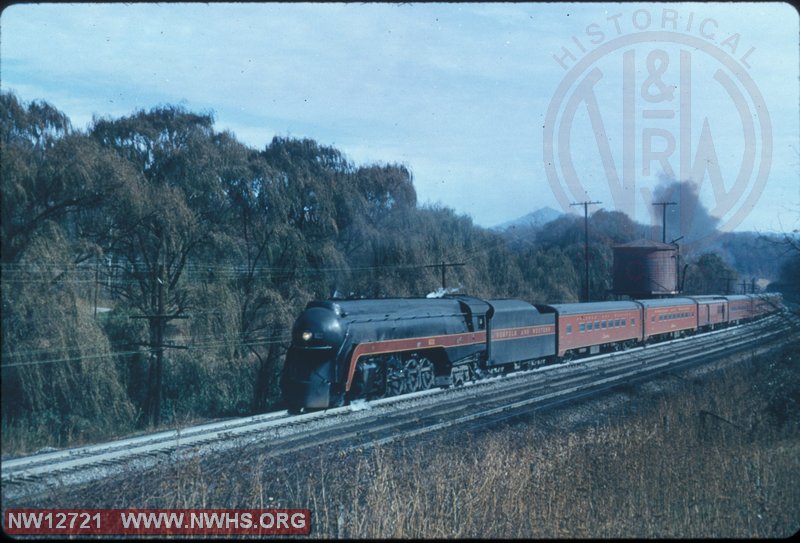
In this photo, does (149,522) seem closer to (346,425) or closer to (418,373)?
(346,425)

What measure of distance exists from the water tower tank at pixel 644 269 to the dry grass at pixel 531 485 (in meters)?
27.1

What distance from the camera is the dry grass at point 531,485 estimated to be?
7.89 metres

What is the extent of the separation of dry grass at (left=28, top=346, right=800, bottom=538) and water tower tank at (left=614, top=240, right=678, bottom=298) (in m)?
27.1

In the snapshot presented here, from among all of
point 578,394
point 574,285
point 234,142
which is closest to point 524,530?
point 578,394

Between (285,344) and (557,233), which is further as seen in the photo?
(557,233)

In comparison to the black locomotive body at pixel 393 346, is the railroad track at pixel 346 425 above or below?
below

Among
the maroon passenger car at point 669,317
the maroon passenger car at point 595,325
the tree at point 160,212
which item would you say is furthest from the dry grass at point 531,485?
the maroon passenger car at point 669,317

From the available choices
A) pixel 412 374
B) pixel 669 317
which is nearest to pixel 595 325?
pixel 669 317

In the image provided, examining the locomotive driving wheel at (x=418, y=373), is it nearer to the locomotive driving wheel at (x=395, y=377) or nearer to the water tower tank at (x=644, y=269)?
the locomotive driving wheel at (x=395, y=377)

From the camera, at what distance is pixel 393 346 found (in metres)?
16.6

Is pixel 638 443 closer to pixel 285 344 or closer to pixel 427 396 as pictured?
pixel 427 396

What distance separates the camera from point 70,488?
8.29 meters

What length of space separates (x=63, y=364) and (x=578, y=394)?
13169mm

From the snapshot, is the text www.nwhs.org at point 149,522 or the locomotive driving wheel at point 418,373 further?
the locomotive driving wheel at point 418,373
